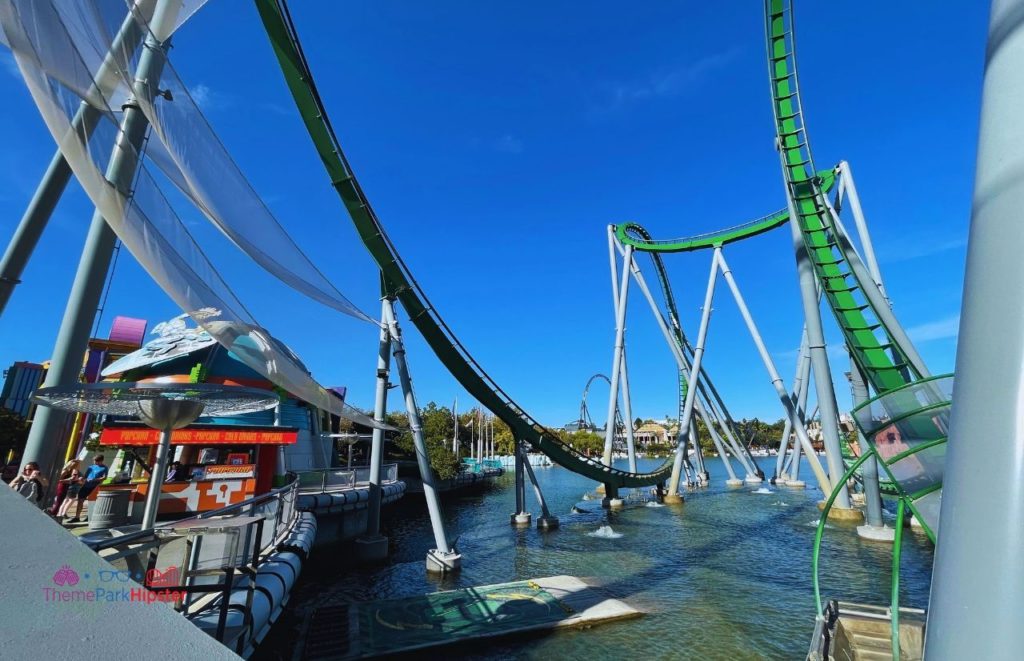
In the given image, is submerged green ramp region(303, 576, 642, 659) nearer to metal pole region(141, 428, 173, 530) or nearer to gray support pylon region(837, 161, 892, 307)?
metal pole region(141, 428, 173, 530)

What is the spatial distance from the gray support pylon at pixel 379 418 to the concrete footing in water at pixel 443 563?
7.17ft

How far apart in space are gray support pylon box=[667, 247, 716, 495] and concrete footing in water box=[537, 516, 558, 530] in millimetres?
9349

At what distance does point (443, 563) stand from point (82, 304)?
9.21 m

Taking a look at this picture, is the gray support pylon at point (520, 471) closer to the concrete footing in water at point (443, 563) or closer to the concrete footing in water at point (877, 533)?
the concrete footing in water at point (443, 563)

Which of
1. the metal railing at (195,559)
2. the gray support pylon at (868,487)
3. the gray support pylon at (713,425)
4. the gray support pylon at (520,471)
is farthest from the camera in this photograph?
the gray support pylon at (713,425)

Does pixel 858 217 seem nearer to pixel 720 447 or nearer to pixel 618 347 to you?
pixel 618 347

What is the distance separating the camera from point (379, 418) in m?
12.6

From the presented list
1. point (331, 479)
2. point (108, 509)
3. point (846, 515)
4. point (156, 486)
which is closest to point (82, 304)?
point (156, 486)

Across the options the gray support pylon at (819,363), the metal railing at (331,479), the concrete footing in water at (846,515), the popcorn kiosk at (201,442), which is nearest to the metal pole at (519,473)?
the metal railing at (331,479)

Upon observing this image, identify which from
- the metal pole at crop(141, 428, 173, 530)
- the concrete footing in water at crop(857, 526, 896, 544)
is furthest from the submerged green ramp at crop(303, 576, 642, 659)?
the concrete footing in water at crop(857, 526, 896, 544)

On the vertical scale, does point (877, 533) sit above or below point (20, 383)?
below

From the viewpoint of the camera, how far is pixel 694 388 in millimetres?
24750

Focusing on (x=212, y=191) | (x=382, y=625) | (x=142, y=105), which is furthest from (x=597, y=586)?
(x=142, y=105)

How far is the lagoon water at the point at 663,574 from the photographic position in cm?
754
